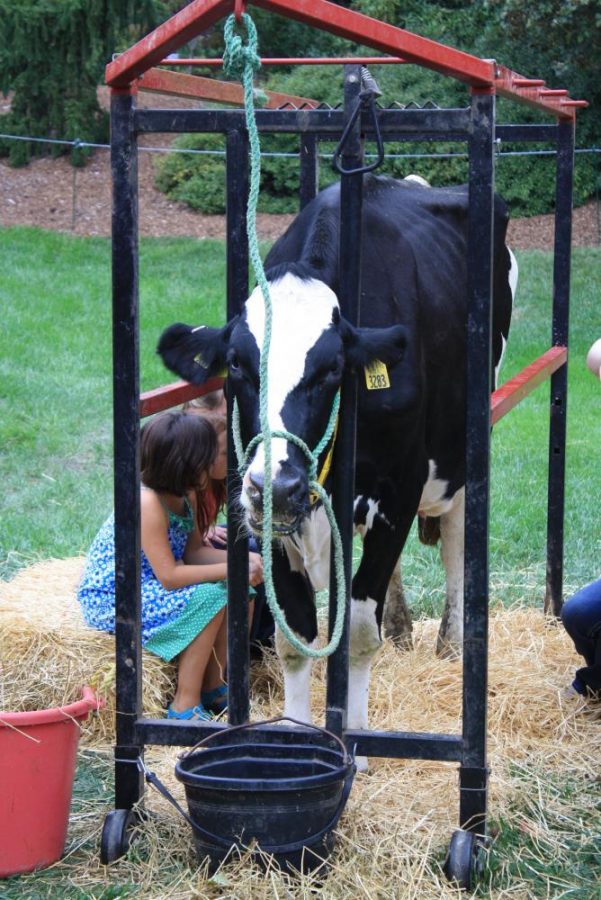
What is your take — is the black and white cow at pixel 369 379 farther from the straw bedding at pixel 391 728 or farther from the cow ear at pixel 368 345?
the straw bedding at pixel 391 728

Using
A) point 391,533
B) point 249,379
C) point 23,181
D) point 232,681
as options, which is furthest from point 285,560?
point 23,181

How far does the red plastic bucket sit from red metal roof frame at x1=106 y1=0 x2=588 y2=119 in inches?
63.1

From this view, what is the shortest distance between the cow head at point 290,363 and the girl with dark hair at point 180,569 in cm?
81

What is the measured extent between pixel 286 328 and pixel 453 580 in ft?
7.71

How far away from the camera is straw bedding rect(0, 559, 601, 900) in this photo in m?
3.16

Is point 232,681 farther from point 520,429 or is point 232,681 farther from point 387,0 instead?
point 387,0

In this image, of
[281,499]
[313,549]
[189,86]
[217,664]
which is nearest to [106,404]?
[217,664]

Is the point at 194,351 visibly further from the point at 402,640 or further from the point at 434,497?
the point at 402,640

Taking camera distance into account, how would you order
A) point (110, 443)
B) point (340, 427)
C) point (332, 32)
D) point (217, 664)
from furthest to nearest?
point (110, 443) → point (217, 664) → point (340, 427) → point (332, 32)

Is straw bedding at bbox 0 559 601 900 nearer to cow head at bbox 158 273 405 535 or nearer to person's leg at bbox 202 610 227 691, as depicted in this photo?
person's leg at bbox 202 610 227 691

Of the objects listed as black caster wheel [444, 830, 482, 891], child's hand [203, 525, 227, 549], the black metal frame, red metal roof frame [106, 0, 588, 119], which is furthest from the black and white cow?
black caster wheel [444, 830, 482, 891]

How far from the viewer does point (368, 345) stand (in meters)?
3.22

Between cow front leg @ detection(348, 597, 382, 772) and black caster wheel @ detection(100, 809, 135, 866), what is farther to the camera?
cow front leg @ detection(348, 597, 382, 772)

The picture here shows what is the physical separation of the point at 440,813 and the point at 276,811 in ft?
2.34
